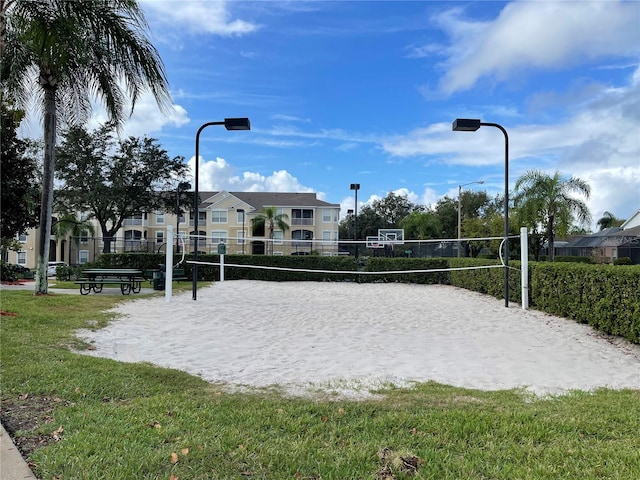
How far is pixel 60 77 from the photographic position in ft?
33.1

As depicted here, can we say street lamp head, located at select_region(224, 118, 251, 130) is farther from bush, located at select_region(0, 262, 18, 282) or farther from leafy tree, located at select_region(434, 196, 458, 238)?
leafy tree, located at select_region(434, 196, 458, 238)

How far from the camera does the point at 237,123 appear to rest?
11.2m

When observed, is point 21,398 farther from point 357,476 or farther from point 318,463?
point 357,476

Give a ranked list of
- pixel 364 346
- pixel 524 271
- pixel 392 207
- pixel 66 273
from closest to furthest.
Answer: pixel 364 346, pixel 524 271, pixel 66 273, pixel 392 207

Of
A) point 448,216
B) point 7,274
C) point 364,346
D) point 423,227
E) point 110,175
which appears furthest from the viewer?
point 448,216

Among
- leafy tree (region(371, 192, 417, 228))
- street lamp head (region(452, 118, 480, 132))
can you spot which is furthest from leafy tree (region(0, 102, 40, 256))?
leafy tree (region(371, 192, 417, 228))

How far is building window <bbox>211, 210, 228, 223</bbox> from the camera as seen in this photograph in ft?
174

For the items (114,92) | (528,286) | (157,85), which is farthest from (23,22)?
(528,286)

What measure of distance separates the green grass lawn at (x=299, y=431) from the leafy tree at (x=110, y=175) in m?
31.2

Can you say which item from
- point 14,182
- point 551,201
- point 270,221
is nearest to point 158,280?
point 14,182

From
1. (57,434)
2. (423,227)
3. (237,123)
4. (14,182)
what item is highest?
(237,123)

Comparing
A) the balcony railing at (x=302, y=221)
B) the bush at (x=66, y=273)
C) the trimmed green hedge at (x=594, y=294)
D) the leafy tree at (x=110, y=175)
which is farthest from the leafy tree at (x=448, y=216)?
the trimmed green hedge at (x=594, y=294)

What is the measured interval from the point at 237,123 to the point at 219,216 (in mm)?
43190

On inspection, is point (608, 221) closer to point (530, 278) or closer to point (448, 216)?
point (448, 216)
